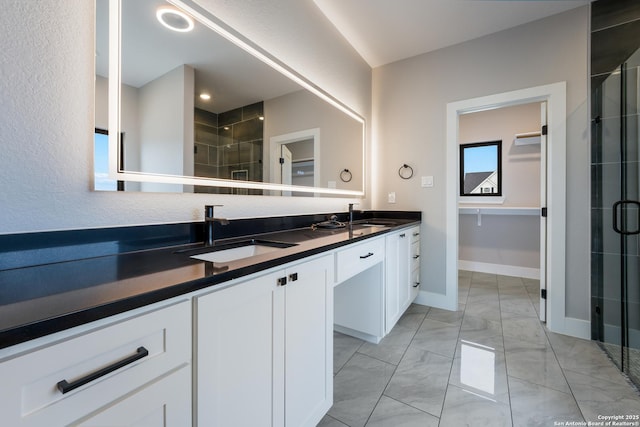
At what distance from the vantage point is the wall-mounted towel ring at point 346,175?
2491mm

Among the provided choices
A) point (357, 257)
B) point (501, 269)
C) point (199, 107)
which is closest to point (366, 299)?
point (357, 257)

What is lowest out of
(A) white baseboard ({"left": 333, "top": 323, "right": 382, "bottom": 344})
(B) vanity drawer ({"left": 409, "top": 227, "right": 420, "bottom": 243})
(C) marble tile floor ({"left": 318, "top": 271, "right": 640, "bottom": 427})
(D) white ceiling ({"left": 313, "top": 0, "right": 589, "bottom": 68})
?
(C) marble tile floor ({"left": 318, "top": 271, "right": 640, "bottom": 427})

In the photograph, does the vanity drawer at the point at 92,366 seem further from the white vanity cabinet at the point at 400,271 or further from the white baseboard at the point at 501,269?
the white baseboard at the point at 501,269

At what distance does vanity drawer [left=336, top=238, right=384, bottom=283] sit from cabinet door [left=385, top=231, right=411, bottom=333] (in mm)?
189

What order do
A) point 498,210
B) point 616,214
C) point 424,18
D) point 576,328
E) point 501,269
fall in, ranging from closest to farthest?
point 616,214 < point 576,328 < point 424,18 < point 498,210 < point 501,269

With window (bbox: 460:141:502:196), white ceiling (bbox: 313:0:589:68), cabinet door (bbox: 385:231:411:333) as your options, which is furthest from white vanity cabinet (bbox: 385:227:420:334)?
window (bbox: 460:141:502:196)

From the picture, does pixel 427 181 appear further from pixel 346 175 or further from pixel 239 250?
pixel 239 250

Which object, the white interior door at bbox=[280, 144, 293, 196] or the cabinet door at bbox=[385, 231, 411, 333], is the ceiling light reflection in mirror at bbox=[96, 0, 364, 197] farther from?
the cabinet door at bbox=[385, 231, 411, 333]

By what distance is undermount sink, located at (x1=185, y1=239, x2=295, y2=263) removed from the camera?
3.76ft

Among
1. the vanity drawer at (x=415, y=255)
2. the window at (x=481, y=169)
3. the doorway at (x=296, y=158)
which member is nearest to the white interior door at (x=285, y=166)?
the doorway at (x=296, y=158)

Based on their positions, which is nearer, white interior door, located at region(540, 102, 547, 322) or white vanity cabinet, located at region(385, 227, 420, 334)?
white vanity cabinet, located at region(385, 227, 420, 334)

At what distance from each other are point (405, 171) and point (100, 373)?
280 cm

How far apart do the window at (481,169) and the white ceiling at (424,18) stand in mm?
1849

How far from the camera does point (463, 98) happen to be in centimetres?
252
